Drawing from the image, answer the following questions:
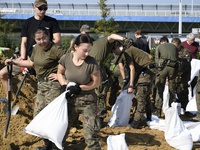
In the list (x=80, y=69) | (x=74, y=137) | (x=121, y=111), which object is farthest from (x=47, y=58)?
(x=121, y=111)

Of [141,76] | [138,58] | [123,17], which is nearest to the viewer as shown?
[138,58]

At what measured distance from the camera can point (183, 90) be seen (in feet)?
22.0

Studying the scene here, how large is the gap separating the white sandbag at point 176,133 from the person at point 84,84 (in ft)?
5.05

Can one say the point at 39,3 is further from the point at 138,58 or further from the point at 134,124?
the point at 134,124

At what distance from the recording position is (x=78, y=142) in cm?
416

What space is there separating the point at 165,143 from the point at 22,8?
39788 mm

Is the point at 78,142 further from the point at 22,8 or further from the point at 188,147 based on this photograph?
the point at 22,8

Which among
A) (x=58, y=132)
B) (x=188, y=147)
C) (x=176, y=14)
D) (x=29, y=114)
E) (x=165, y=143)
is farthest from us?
(x=176, y=14)

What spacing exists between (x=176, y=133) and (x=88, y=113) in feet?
5.66

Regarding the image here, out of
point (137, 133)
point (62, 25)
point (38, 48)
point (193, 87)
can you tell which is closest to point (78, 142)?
point (137, 133)

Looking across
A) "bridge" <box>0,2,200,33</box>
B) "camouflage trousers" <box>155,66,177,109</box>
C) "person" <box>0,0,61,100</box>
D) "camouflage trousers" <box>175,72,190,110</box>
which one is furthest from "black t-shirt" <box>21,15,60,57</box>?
"bridge" <box>0,2,200,33</box>

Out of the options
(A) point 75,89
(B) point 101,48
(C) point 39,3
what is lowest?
(A) point 75,89

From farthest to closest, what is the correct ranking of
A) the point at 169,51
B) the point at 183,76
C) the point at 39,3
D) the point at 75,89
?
the point at 183,76 → the point at 169,51 → the point at 39,3 → the point at 75,89

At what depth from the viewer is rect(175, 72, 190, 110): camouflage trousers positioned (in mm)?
6649
